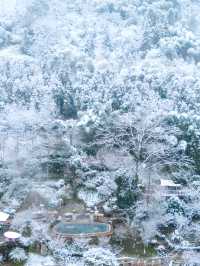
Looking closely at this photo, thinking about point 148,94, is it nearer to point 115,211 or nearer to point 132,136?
point 132,136

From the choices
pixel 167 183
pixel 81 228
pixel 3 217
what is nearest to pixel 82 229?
pixel 81 228

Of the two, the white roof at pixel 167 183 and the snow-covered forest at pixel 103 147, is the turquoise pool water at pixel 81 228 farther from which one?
the white roof at pixel 167 183

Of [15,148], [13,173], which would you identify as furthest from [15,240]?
[15,148]

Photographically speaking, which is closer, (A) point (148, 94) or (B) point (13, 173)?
(B) point (13, 173)

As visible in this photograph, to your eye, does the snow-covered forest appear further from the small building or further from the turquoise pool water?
the turquoise pool water

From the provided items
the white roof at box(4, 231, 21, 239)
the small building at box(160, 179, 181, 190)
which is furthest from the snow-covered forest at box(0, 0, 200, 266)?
the white roof at box(4, 231, 21, 239)

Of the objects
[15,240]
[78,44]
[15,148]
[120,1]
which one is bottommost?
[15,240]
